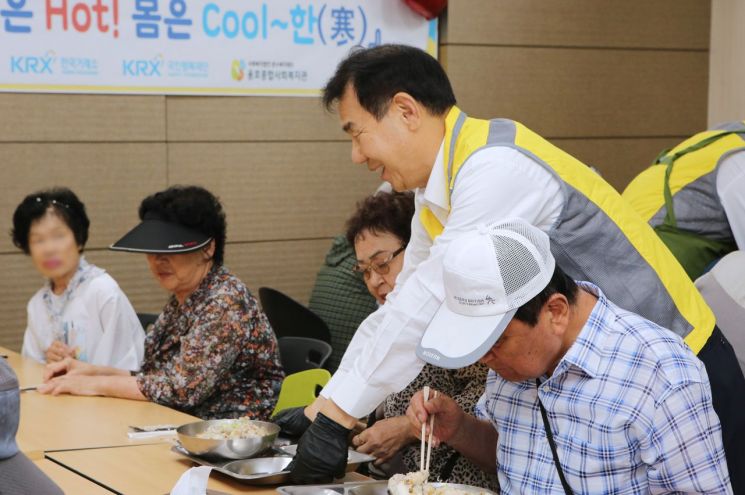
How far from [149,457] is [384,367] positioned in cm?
66

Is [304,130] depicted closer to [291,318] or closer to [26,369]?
[291,318]

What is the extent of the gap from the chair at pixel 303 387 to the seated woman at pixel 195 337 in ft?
0.49

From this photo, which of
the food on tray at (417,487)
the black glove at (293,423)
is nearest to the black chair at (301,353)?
the black glove at (293,423)

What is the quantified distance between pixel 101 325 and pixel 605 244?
215 centimetres

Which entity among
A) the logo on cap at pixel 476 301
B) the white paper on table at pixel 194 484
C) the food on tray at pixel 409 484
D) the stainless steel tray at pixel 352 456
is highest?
the logo on cap at pixel 476 301

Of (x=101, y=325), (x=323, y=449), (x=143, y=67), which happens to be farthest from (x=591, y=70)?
(x=323, y=449)

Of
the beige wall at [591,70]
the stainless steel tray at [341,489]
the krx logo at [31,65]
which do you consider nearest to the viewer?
the stainless steel tray at [341,489]

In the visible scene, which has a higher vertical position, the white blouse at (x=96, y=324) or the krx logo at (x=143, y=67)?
the krx logo at (x=143, y=67)

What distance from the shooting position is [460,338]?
5.57 feet

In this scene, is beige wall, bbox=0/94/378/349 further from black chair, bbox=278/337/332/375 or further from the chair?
the chair

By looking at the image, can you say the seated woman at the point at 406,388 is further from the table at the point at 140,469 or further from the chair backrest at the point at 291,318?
the chair backrest at the point at 291,318

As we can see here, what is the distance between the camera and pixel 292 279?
4.84 metres

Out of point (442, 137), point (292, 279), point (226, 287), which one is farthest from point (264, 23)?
point (442, 137)

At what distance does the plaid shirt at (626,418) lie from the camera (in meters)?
1.70
